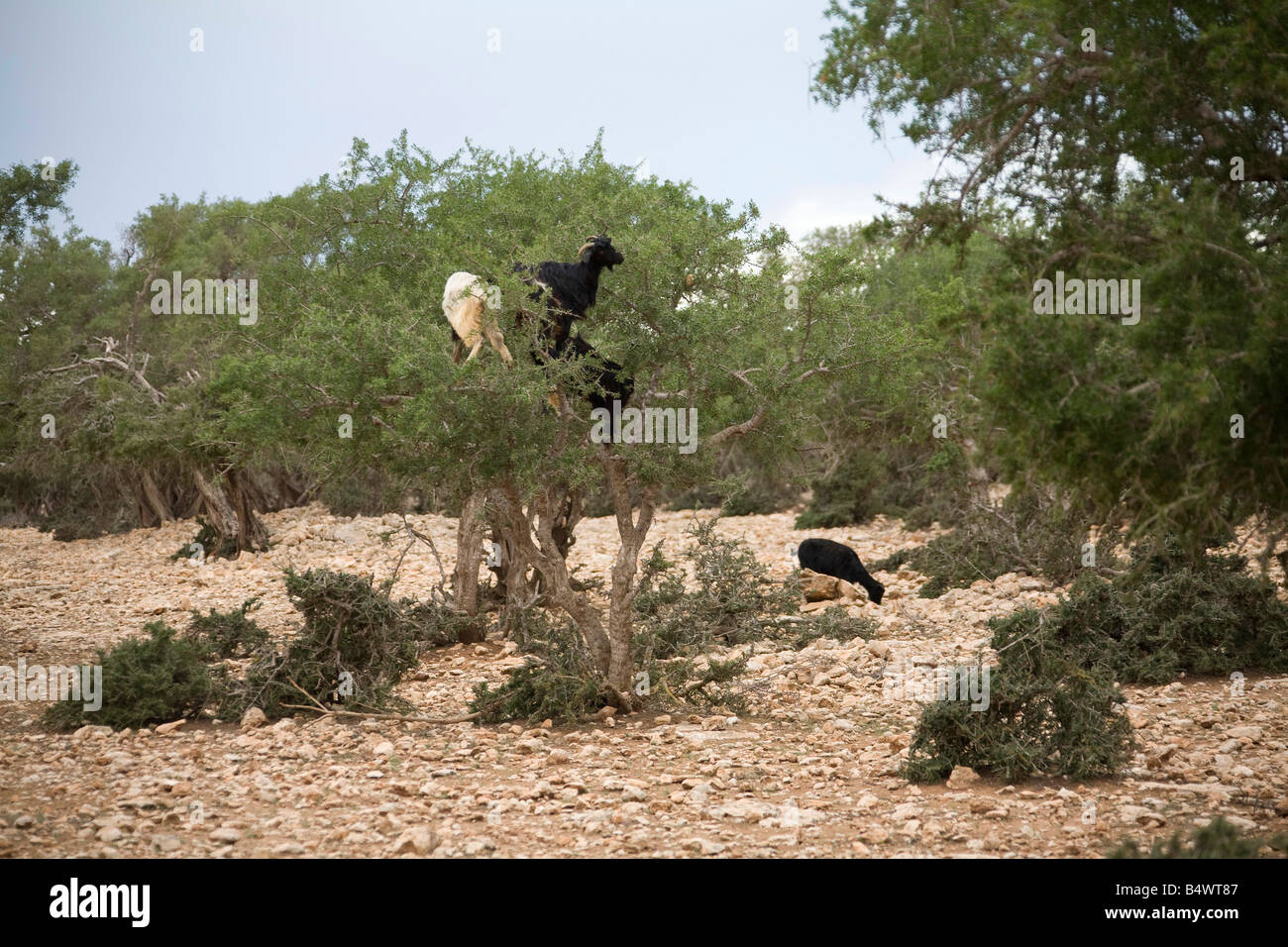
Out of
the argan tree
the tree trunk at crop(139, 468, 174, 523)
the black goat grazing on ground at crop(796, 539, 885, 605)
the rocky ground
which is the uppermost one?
the argan tree

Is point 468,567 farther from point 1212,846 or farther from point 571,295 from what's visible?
point 1212,846

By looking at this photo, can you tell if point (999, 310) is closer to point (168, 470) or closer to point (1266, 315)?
point (1266, 315)

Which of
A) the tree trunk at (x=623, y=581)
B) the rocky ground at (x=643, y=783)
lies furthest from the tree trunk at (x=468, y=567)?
the tree trunk at (x=623, y=581)

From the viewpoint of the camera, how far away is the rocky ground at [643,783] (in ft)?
19.7

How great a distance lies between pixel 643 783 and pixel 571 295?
3.44 metres

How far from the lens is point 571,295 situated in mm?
8125

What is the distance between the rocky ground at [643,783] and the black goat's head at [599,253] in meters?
3.58

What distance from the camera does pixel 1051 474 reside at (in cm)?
572

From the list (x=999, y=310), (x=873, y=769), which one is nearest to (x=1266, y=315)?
(x=999, y=310)

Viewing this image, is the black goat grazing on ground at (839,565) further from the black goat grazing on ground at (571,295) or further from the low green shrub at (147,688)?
the low green shrub at (147,688)

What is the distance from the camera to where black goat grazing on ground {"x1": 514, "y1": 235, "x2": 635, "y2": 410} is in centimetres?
804

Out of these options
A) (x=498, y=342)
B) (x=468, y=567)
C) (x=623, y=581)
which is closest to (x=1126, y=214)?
(x=498, y=342)

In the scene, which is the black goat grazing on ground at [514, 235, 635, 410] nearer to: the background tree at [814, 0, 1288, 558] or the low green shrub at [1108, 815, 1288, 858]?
the background tree at [814, 0, 1288, 558]

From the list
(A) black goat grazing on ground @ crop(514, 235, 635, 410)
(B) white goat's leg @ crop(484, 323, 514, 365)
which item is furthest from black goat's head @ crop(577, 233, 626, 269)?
(B) white goat's leg @ crop(484, 323, 514, 365)
